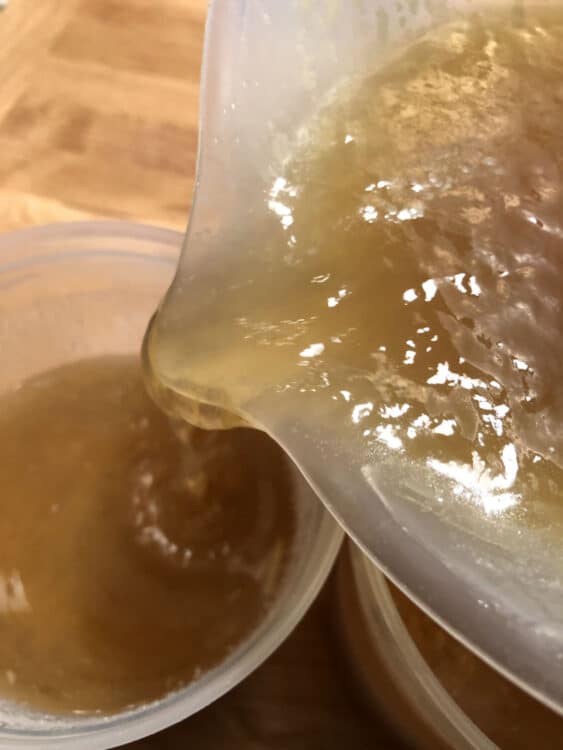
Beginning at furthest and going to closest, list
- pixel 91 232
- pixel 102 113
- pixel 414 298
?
pixel 102 113 → pixel 91 232 → pixel 414 298

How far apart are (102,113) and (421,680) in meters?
0.59

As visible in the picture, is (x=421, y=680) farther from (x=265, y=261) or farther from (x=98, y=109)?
(x=98, y=109)

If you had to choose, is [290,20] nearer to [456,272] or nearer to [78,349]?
[456,272]

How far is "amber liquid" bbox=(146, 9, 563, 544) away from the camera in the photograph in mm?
353

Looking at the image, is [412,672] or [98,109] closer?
[412,672]

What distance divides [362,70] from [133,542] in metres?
0.36

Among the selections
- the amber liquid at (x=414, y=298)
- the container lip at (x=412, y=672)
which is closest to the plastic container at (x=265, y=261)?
the amber liquid at (x=414, y=298)

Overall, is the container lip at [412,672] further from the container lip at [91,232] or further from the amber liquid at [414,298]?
the container lip at [91,232]

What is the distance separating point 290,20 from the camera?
48cm

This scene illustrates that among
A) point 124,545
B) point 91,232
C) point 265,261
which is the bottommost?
point 124,545

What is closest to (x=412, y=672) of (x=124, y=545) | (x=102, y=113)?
(x=124, y=545)

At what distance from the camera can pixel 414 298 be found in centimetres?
40

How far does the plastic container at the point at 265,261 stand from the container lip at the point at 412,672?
201mm

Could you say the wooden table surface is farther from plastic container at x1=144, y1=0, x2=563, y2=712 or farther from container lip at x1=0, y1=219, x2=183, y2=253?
plastic container at x1=144, y1=0, x2=563, y2=712
